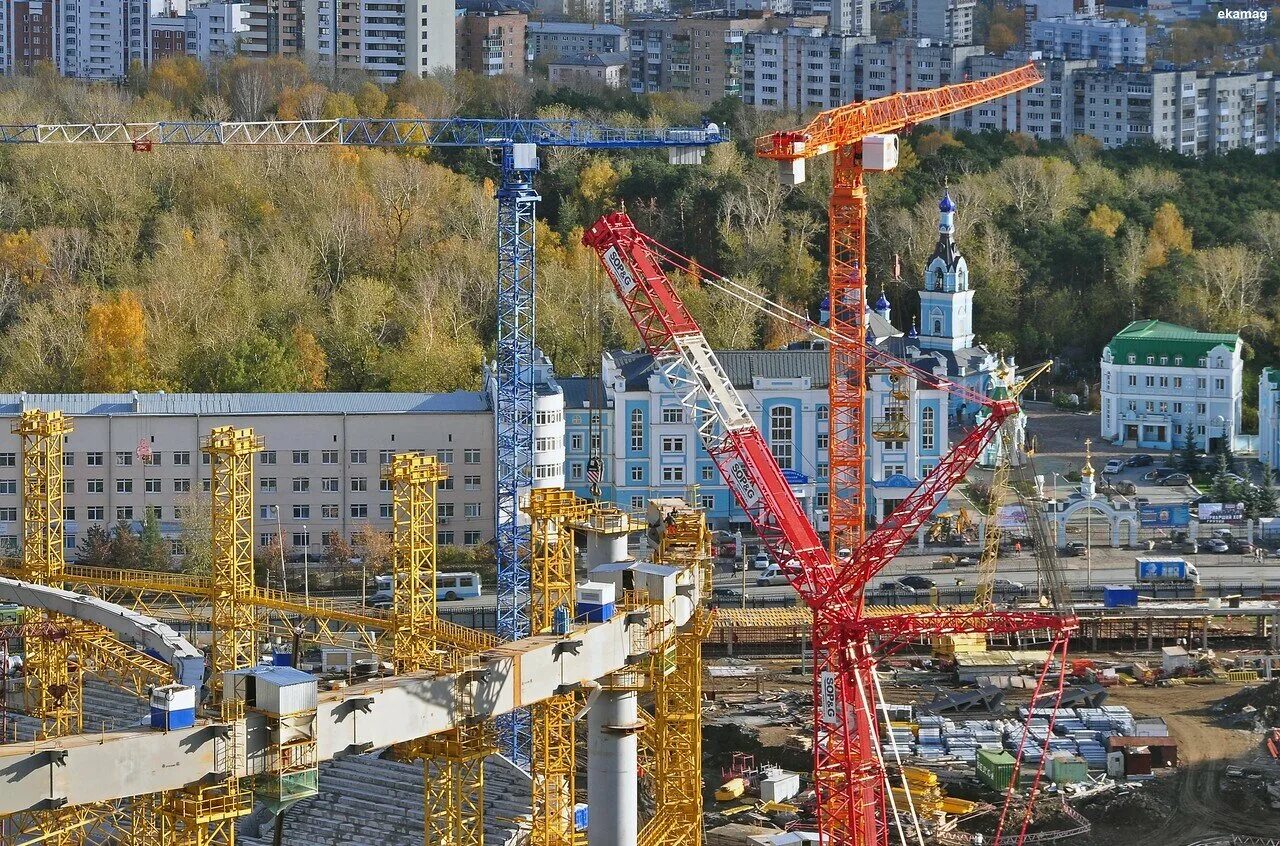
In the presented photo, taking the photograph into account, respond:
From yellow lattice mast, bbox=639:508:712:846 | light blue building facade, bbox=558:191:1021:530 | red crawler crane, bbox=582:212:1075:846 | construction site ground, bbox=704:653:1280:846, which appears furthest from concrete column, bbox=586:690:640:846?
light blue building facade, bbox=558:191:1021:530

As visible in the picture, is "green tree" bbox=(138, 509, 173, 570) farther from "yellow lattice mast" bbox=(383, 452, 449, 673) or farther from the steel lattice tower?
"yellow lattice mast" bbox=(383, 452, 449, 673)

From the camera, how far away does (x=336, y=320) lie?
194ft

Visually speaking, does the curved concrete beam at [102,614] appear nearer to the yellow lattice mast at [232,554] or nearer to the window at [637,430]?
the yellow lattice mast at [232,554]

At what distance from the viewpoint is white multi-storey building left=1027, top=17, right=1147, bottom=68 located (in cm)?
9988

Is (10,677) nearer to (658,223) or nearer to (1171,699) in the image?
(1171,699)

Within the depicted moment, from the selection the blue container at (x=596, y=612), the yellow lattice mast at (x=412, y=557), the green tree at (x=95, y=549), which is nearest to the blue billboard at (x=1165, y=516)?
the green tree at (x=95, y=549)

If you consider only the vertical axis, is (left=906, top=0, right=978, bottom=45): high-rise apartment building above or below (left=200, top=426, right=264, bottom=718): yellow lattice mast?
above

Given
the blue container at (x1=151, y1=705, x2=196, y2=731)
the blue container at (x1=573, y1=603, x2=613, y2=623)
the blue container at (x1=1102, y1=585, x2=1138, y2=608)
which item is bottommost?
the blue container at (x1=1102, y1=585, x2=1138, y2=608)

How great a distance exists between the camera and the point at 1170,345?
2277 inches

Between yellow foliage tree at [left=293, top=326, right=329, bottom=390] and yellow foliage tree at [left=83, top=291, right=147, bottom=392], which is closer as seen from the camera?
yellow foliage tree at [left=83, top=291, right=147, bottom=392]

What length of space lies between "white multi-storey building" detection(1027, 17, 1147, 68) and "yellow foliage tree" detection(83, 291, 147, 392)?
48139mm

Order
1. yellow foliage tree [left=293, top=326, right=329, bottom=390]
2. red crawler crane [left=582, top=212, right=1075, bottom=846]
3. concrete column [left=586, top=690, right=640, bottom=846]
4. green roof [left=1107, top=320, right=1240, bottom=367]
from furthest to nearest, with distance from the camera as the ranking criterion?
1. green roof [left=1107, top=320, right=1240, bottom=367]
2. yellow foliage tree [left=293, top=326, right=329, bottom=390]
3. red crawler crane [left=582, top=212, right=1075, bottom=846]
4. concrete column [left=586, top=690, right=640, bottom=846]

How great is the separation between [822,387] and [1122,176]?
83.7 feet

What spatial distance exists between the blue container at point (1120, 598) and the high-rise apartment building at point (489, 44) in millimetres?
51589
